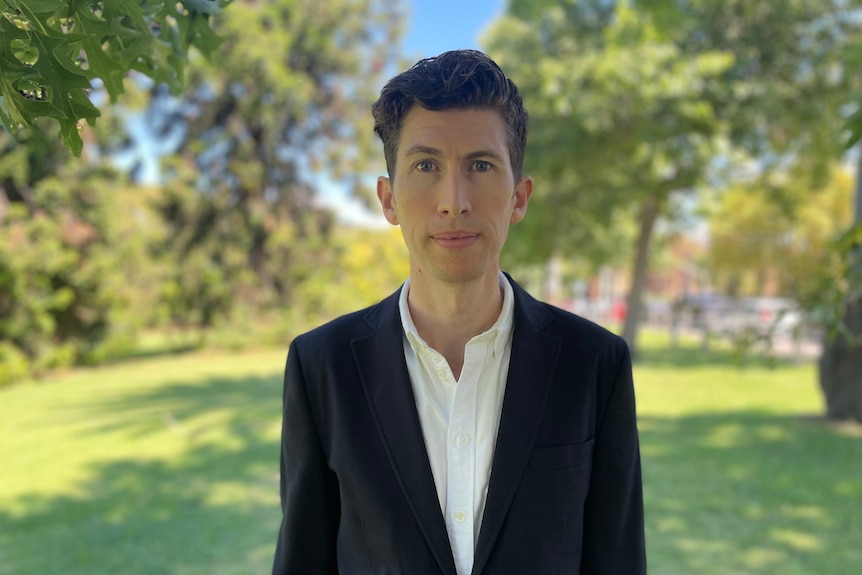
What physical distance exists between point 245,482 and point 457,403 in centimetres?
566

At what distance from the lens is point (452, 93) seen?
54.4 inches

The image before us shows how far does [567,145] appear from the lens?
41.1 feet

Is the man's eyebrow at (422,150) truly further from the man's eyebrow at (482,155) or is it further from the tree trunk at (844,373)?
the tree trunk at (844,373)

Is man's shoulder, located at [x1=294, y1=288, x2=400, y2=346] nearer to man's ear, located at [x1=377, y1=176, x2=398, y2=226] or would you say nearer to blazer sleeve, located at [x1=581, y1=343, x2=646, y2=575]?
man's ear, located at [x1=377, y1=176, x2=398, y2=226]

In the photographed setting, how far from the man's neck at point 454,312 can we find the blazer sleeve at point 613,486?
308 mm

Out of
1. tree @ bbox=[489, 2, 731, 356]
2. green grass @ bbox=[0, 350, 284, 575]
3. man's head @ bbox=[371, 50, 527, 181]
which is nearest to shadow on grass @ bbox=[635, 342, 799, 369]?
tree @ bbox=[489, 2, 731, 356]

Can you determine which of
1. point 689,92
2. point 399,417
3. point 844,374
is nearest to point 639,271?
point 689,92

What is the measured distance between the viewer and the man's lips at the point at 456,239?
1.37m

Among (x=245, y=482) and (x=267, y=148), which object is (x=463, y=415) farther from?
(x=267, y=148)

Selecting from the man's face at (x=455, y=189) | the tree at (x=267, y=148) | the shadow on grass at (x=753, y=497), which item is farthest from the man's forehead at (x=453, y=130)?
the tree at (x=267, y=148)

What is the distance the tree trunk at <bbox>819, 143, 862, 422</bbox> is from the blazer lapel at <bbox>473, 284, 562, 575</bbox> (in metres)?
7.50

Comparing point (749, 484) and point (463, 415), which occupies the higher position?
point (463, 415)

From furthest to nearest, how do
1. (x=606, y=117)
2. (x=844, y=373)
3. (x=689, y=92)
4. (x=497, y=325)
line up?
(x=606, y=117), (x=689, y=92), (x=844, y=373), (x=497, y=325)

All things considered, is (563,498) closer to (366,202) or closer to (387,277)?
(387,277)
